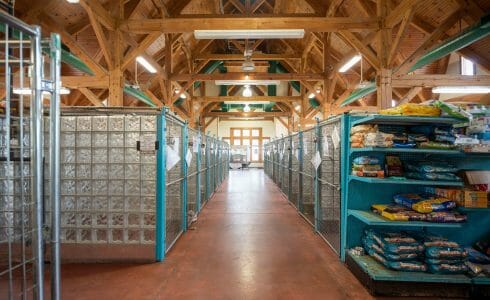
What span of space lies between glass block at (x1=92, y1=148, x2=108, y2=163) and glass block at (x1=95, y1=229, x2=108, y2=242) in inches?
34.0

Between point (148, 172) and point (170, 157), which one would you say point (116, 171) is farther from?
point (170, 157)

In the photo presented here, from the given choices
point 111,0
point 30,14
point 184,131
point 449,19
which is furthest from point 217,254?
point 449,19

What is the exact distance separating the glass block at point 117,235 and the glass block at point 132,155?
0.88 m

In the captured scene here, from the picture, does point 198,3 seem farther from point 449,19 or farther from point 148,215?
point 148,215

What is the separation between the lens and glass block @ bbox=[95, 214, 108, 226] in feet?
12.0

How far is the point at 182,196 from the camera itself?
5.02m

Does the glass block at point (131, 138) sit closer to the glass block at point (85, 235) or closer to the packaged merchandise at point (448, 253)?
the glass block at point (85, 235)

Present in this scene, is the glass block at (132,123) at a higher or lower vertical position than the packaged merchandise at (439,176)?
higher

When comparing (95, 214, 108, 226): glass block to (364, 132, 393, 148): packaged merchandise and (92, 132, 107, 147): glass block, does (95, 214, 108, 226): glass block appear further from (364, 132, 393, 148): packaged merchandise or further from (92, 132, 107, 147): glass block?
(364, 132, 393, 148): packaged merchandise

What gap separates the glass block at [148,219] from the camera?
145 inches

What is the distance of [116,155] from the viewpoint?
3.67 m

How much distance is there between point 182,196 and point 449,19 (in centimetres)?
648

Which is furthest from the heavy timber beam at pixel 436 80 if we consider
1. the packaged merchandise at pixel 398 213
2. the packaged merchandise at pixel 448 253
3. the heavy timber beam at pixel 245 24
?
the packaged merchandise at pixel 448 253

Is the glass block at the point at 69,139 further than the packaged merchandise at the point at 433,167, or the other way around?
the glass block at the point at 69,139
